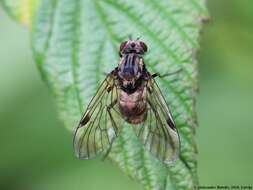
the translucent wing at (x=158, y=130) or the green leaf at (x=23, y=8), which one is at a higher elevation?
the green leaf at (x=23, y=8)

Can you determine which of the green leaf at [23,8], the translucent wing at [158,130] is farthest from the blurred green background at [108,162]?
the green leaf at [23,8]

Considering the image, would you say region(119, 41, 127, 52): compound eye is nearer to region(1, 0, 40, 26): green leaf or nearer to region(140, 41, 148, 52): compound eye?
region(140, 41, 148, 52): compound eye

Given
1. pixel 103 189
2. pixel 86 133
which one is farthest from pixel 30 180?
pixel 86 133

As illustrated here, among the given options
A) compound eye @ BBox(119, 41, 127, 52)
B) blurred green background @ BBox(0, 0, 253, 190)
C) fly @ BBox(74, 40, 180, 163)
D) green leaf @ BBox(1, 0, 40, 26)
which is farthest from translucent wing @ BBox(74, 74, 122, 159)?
blurred green background @ BBox(0, 0, 253, 190)

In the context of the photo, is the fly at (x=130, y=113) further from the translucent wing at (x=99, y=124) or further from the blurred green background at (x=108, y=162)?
the blurred green background at (x=108, y=162)

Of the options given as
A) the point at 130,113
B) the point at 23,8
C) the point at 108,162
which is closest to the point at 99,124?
the point at 130,113
